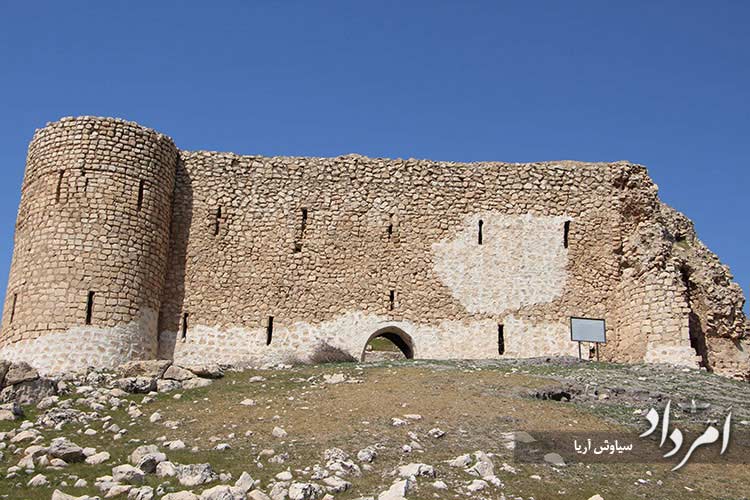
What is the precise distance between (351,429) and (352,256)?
8262mm

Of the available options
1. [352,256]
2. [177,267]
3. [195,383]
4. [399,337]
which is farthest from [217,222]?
[195,383]

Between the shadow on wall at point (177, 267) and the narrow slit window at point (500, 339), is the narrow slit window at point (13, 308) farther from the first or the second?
the narrow slit window at point (500, 339)

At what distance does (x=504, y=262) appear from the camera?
1973 centimetres

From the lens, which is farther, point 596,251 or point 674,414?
point 596,251

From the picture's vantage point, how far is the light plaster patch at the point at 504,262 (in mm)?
19484

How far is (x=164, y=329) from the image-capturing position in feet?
62.5

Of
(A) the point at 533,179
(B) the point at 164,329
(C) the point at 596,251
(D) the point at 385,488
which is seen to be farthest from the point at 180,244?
(D) the point at 385,488

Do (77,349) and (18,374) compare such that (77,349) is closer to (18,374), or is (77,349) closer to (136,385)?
(18,374)

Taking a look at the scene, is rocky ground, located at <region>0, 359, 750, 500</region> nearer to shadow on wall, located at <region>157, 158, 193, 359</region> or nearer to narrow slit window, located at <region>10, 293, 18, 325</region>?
narrow slit window, located at <region>10, 293, 18, 325</region>

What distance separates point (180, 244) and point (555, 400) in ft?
32.7

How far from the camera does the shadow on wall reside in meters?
19.0

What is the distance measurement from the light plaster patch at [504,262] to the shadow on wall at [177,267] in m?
5.98

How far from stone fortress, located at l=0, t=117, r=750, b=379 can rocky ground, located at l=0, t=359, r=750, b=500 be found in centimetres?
208

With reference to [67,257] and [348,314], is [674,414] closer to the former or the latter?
[348,314]
